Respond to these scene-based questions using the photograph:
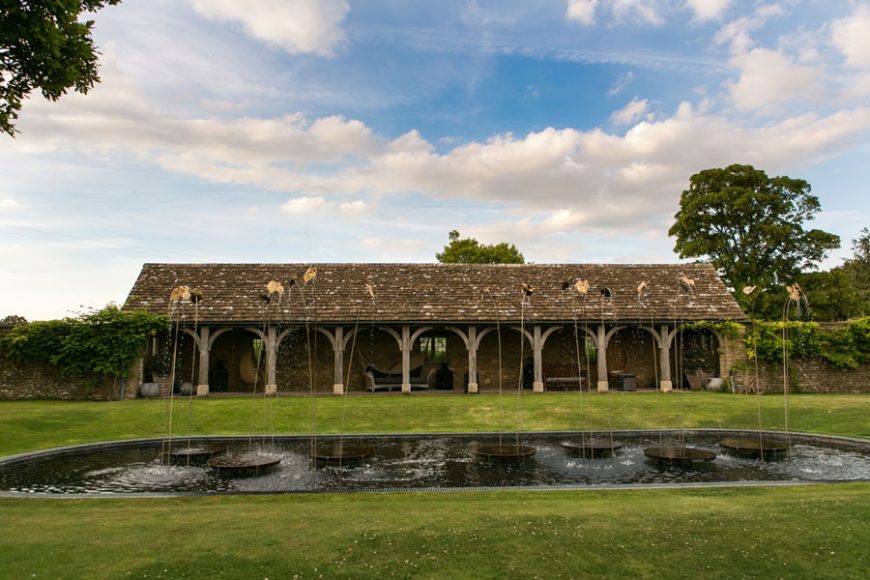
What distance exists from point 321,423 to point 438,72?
394 inches

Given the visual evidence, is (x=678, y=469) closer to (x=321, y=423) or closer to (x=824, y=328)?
(x=321, y=423)

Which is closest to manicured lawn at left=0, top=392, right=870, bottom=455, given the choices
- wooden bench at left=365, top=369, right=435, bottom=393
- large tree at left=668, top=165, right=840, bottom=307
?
wooden bench at left=365, top=369, right=435, bottom=393

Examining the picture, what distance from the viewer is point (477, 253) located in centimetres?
4331

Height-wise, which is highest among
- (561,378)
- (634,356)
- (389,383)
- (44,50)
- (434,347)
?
(44,50)

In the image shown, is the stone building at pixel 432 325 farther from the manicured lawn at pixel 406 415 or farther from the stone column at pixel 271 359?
the manicured lawn at pixel 406 415

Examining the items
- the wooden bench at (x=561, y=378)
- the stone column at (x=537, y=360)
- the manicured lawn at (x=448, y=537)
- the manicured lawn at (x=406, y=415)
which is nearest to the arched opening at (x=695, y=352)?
the wooden bench at (x=561, y=378)

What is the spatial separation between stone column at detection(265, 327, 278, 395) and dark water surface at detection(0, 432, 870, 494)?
7.46 metres

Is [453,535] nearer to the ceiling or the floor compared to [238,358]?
nearer to the floor

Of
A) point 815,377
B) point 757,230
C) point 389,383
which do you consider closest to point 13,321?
point 389,383

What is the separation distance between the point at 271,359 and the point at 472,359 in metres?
6.75

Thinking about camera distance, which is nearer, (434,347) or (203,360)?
(203,360)

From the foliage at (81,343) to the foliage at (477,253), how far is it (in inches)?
1066

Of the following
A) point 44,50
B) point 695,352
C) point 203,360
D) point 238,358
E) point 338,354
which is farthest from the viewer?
point 695,352

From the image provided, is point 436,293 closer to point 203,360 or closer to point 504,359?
point 504,359
